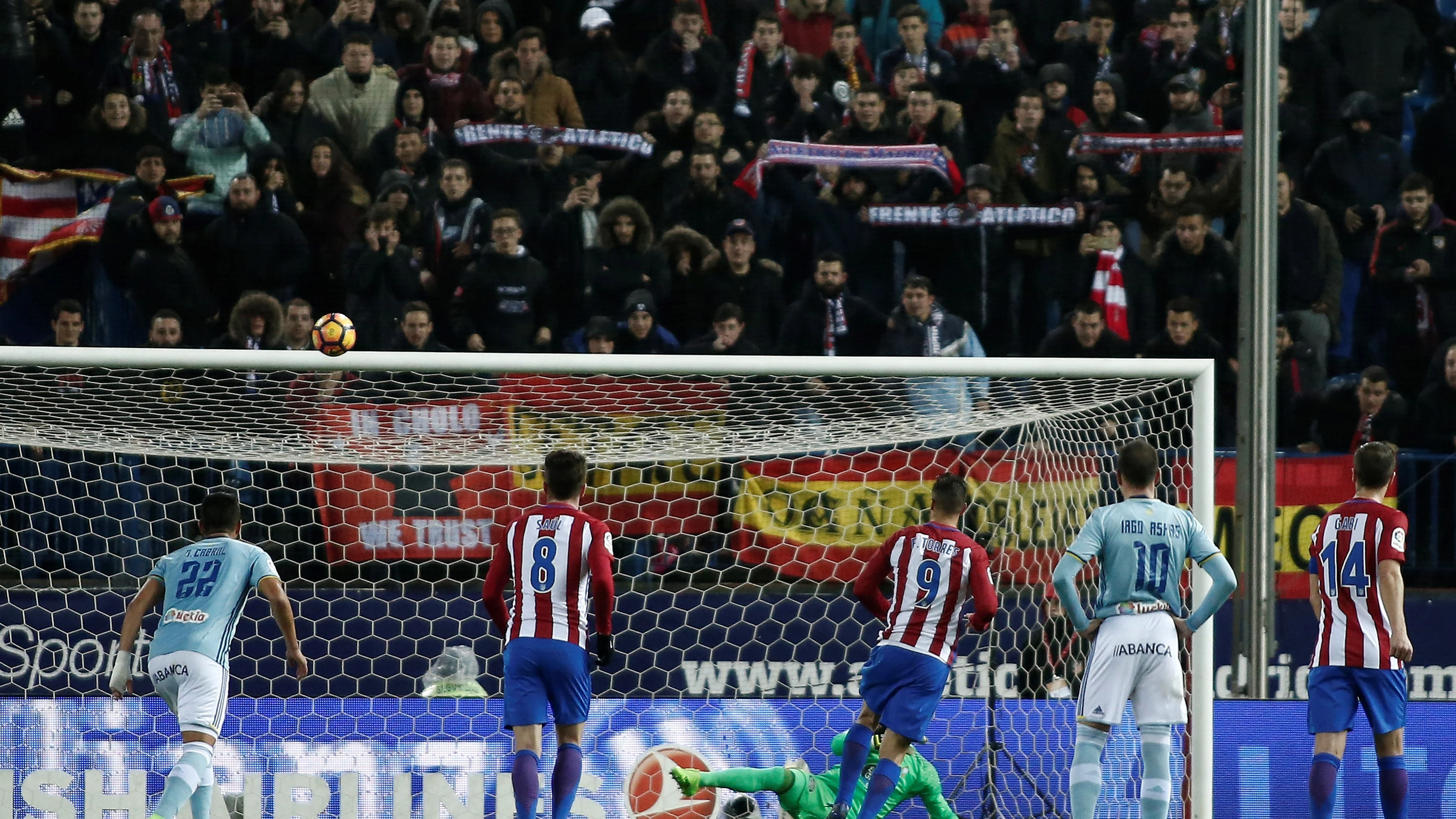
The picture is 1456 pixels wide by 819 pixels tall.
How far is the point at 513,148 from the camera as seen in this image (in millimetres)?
9297

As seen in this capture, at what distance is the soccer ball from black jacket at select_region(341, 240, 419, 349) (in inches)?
124

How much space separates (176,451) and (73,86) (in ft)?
13.5

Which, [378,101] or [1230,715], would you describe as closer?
[1230,715]

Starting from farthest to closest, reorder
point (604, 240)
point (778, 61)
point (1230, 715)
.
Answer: point (778, 61), point (604, 240), point (1230, 715)

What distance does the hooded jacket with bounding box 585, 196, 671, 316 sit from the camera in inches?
347

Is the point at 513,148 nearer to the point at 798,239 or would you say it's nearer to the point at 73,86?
the point at 798,239

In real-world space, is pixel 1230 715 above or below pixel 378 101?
below

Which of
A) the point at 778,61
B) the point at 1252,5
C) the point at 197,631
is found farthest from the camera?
the point at 778,61

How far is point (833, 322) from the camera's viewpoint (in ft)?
28.7

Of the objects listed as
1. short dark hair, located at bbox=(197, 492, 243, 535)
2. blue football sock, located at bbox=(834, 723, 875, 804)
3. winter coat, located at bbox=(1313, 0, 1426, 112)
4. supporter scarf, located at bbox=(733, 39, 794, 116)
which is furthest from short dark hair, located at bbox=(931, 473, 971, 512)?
winter coat, located at bbox=(1313, 0, 1426, 112)

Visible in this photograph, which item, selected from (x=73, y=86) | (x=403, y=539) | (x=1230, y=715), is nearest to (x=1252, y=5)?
(x=1230, y=715)

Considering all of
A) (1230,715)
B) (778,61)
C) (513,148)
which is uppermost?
(778,61)

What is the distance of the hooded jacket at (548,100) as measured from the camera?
30.9ft

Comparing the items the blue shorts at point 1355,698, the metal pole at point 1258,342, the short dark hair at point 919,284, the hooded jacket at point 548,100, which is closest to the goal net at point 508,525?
the metal pole at point 1258,342
